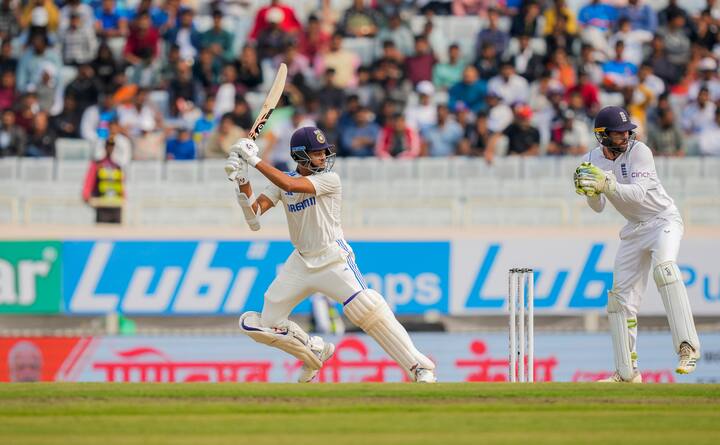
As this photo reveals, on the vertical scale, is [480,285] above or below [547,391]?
above

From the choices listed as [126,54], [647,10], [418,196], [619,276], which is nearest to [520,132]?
[418,196]

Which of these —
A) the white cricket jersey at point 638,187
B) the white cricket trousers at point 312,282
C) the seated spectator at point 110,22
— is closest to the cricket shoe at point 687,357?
the white cricket jersey at point 638,187

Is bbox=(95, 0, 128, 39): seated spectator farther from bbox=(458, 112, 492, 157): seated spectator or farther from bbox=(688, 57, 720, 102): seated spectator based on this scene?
bbox=(688, 57, 720, 102): seated spectator

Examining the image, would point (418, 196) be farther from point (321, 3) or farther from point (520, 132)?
point (321, 3)

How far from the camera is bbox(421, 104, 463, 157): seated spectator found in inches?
693

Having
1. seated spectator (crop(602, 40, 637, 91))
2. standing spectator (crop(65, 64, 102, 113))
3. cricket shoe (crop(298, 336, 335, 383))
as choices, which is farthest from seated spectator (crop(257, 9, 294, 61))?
cricket shoe (crop(298, 336, 335, 383))

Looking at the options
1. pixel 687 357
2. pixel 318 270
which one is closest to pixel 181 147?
pixel 318 270

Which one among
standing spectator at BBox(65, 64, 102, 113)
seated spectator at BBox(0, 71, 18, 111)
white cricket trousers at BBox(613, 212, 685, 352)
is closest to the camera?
white cricket trousers at BBox(613, 212, 685, 352)

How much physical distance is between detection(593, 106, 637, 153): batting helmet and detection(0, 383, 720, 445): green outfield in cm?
176

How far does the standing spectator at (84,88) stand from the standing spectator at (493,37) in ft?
15.6

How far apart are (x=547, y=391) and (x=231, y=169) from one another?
2.51m

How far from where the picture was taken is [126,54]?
1900 centimetres

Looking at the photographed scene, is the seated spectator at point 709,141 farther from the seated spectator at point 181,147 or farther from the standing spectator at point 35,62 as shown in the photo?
the standing spectator at point 35,62

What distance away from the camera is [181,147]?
17422mm
